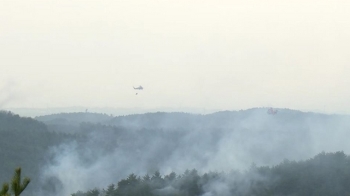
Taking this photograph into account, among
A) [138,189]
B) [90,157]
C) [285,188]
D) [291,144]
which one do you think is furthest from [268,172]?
[90,157]

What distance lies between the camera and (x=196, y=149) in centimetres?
17275

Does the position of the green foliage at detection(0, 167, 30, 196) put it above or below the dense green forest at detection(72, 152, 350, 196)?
above

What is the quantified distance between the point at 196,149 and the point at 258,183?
92.5 meters

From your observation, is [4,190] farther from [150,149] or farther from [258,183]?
[150,149]

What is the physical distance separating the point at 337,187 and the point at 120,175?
271 feet

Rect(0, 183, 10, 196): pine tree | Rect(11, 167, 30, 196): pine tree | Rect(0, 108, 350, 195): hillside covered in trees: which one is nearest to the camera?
Rect(0, 183, 10, 196): pine tree

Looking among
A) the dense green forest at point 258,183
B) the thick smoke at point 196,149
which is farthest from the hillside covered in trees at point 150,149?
the dense green forest at point 258,183

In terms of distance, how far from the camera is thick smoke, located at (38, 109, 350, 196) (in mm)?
140500

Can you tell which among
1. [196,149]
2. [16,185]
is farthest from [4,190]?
[196,149]

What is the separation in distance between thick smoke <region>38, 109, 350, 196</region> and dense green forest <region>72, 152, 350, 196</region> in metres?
39.4

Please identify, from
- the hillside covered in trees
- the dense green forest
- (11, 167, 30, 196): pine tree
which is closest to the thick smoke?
the hillside covered in trees

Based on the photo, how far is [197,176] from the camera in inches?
3305

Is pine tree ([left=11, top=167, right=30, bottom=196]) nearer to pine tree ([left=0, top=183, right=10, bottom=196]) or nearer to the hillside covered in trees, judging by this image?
pine tree ([left=0, top=183, right=10, bottom=196])

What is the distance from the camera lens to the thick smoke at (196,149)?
461ft
